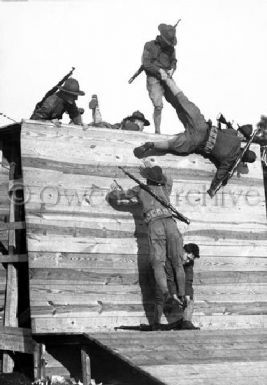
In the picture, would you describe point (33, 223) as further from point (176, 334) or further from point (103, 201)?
point (176, 334)

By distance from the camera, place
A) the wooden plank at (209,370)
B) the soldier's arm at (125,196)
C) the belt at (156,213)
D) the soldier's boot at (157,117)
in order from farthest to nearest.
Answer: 1. the soldier's boot at (157,117)
2. the soldier's arm at (125,196)
3. the belt at (156,213)
4. the wooden plank at (209,370)

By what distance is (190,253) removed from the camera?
408 inches

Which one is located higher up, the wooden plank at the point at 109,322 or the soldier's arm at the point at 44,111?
the soldier's arm at the point at 44,111

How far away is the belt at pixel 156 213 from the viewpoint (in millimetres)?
10000

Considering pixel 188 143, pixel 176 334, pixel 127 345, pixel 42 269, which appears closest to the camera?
pixel 127 345

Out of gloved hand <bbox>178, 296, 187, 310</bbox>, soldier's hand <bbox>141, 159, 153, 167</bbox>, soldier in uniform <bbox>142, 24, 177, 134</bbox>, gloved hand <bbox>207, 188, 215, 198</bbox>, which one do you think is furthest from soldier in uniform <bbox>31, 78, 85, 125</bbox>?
gloved hand <bbox>178, 296, 187, 310</bbox>

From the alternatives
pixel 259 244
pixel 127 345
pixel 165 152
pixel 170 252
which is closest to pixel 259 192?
pixel 259 244

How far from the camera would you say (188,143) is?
11.3 metres

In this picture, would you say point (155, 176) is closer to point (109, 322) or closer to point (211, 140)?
point (211, 140)

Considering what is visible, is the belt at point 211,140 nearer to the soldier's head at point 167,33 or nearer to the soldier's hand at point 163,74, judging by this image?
the soldier's hand at point 163,74

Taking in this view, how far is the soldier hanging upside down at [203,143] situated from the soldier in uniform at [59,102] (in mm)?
1585

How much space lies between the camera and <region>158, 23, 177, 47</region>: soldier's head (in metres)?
12.2

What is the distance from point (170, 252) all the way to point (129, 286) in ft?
2.82

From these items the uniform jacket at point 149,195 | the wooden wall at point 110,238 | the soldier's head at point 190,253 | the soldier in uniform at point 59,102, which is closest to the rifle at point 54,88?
the soldier in uniform at point 59,102
